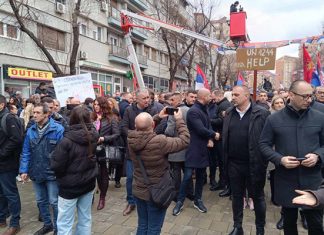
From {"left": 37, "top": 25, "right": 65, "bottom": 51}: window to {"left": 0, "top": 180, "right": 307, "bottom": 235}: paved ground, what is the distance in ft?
51.5

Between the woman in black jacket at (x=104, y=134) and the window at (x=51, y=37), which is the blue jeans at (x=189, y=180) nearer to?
the woman in black jacket at (x=104, y=134)

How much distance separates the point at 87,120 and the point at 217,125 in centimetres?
336

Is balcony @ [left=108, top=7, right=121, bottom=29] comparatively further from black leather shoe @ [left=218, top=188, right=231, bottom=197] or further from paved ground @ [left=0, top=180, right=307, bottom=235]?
black leather shoe @ [left=218, top=188, right=231, bottom=197]

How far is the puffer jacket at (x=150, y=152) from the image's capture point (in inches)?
125

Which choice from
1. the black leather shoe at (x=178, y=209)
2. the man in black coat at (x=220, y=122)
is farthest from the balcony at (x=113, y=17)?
the black leather shoe at (x=178, y=209)

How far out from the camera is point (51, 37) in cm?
2012

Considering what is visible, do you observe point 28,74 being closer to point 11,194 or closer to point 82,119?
point 11,194

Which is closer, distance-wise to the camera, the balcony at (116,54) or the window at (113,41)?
the balcony at (116,54)

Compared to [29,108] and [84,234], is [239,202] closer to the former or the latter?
[84,234]

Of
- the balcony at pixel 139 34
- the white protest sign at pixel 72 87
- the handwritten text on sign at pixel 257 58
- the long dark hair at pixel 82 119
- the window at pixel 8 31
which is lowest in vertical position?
the long dark hair at pixel 82 119

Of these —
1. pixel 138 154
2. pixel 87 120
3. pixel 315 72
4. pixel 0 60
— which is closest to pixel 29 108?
pixel 87 120

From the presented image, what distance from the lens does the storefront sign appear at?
55.0 ft

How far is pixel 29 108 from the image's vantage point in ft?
23.4

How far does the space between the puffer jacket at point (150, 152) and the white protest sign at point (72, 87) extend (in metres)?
5.22
